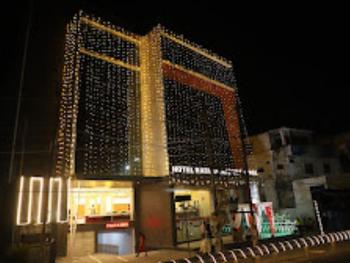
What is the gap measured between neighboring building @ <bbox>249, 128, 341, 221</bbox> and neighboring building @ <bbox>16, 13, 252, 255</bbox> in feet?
38.1

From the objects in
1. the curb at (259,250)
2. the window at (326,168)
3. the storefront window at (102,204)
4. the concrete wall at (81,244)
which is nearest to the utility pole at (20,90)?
the storefront window at (102,204)

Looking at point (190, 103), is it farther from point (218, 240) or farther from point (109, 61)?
point (218, 240)

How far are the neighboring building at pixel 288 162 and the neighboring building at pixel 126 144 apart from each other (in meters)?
11.6

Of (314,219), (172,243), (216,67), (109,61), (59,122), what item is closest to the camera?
(59,122)

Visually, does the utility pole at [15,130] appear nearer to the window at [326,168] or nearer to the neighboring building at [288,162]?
the neighboring building at [288,162]

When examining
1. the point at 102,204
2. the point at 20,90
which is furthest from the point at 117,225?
the point at 20,90

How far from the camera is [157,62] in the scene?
59.9 ft

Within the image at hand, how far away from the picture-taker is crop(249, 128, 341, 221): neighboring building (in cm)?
2997

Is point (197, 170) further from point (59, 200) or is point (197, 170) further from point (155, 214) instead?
point (59, 200)

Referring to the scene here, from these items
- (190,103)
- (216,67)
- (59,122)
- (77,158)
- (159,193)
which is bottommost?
(159,193)

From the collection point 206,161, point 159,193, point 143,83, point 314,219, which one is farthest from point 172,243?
point 314,219

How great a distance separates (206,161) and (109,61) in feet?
26.9

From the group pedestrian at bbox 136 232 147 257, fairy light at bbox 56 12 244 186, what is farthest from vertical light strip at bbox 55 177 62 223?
pedestrian at bbox 136 232 147 257

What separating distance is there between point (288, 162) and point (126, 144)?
2053cm
